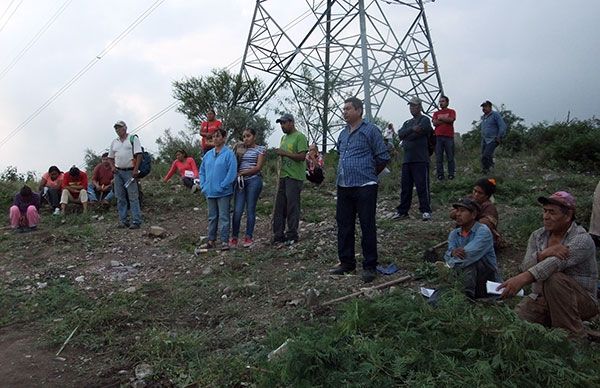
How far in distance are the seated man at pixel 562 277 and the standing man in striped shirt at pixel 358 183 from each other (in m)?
1.61

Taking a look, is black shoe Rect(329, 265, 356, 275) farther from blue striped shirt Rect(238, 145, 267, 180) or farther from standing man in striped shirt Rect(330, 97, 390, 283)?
blue striped shirt Rect(238, 145, 267, 180)

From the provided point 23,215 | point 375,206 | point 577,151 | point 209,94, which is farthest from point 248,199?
point 209,94

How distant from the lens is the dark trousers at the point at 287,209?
22.6 ft

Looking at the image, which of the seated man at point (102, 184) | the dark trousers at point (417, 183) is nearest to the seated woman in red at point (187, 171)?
the seated man at point (102, 184)

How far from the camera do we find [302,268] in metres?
5.91

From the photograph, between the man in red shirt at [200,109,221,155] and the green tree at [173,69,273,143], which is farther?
the green tree at [173,69,273,143]

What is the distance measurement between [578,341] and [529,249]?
74 centimetres

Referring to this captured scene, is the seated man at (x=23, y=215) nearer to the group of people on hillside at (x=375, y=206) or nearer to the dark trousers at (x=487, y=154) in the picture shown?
the group of people on hillside at (x=375, y=206)

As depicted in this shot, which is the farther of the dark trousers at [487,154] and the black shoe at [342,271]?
the dark trousers at [487,154]

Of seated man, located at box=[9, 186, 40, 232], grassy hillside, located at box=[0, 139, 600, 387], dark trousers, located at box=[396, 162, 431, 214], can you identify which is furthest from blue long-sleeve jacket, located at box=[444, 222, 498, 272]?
seated man, located at box=[9, 186, 40, 232]

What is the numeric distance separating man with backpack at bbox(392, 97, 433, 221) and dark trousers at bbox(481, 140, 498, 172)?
310 centimetres

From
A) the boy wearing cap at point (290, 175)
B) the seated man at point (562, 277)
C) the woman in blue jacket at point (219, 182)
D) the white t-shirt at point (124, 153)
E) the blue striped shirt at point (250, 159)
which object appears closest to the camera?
the seated man at point (562, 277)

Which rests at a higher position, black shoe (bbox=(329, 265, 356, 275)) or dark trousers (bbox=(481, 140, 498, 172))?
dark trousers (bbox=(481, 140, 498, 172))

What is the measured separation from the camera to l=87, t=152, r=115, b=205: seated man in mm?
10586
